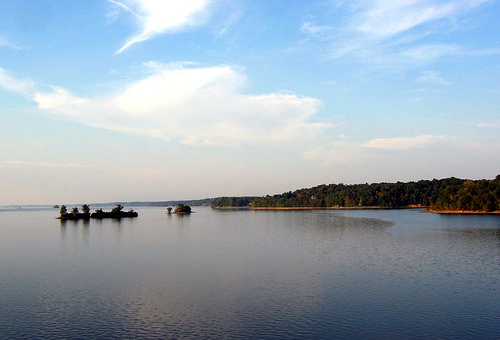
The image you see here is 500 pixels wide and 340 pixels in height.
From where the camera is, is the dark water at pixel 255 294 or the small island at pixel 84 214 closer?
the dark water at pixel 255 294

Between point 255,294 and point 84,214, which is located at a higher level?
point 84,214

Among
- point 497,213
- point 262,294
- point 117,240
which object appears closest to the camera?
point 262,294

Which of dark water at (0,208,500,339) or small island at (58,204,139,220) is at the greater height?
small island at (58,204,139,220)

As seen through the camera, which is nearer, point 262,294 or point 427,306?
point 427,306

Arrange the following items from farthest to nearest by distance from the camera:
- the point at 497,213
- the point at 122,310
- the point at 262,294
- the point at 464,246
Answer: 1. the point at 497,213
2. the point at 464,246
3. the point at 262,294
4. the point at 122,310

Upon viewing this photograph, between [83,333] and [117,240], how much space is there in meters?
57.9

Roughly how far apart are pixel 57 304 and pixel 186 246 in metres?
38.6

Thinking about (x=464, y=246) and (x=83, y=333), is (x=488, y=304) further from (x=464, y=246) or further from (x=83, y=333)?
(x=464, y=246)

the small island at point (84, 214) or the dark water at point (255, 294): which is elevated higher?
the small island at point (84, 214)

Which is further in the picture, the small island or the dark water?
the small island

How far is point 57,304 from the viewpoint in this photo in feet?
105

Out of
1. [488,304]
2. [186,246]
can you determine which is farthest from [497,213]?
[488,304]

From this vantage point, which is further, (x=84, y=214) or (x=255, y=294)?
(x=84, y=214)

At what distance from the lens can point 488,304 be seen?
30953 millimetres
